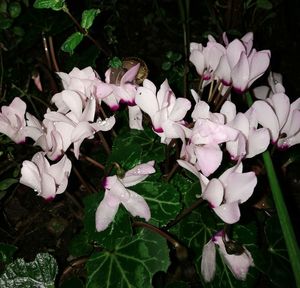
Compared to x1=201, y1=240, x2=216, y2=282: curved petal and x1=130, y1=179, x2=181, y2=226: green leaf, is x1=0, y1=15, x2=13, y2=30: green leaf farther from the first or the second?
x1=201, y1=240, x2=216, y2=282: curved petal

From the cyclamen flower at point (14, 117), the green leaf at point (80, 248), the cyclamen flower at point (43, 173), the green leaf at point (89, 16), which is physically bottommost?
the green leaf at point (80, 248)

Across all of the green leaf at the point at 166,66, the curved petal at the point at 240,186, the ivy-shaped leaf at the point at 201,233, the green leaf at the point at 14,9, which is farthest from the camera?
the green leaf at the point at 14,9

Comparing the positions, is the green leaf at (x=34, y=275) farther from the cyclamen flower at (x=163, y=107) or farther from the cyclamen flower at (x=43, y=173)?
the cyclamen flower at (x=163, y=107)

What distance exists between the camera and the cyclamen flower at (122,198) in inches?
32.2

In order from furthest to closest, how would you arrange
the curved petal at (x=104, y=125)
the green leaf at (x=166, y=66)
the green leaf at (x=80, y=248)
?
the green leaf at (x=166, y=66)
the green leaf at (x=80, y=248)
the curved petal at (x=104, y=125)

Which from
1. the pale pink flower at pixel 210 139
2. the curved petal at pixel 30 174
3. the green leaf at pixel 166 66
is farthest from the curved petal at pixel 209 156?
the green leaf at pixel 166 66

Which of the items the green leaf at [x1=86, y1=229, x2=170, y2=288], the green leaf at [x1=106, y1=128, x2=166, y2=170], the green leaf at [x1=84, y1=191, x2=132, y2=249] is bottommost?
the green leaf at [x1=86, y1=229, x2=170, y2=288]

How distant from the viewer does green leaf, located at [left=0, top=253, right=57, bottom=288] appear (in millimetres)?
1028

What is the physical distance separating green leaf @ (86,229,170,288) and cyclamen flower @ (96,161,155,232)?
100 millimetres

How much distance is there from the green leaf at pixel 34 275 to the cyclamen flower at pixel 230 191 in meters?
0.49

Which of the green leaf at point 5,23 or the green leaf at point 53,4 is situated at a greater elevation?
the green leaf at point 53,4

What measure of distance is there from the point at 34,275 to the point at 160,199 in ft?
1.29

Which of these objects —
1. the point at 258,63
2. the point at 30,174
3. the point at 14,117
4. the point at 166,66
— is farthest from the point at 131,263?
the point at 166,66

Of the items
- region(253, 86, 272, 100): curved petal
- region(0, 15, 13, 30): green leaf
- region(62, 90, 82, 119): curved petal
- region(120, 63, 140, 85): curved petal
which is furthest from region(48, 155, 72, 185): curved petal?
region(0, 15, 13, 30): green leaf
